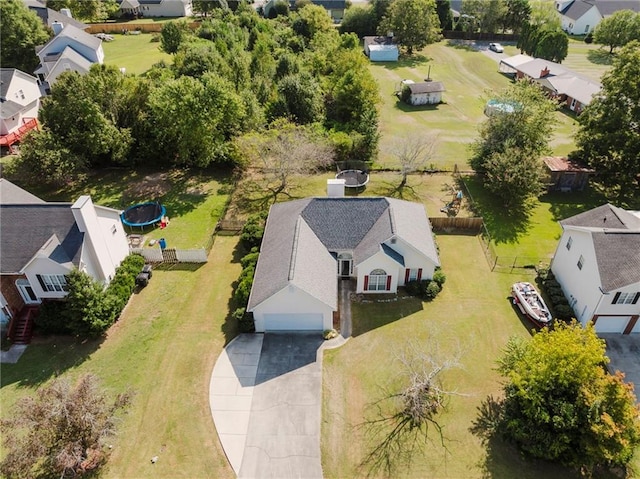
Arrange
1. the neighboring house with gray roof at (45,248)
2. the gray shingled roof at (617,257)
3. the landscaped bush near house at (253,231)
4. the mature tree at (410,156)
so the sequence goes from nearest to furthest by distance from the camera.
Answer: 1. the gray shingled roof at (617,257)
2. the neighboring house with gray roof at (45,248)
3. the landscaped bush near house at (253,231)
4. the mature tree at (410,156)

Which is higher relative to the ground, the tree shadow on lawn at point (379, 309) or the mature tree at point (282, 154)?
the mature tree at point (282, 154)

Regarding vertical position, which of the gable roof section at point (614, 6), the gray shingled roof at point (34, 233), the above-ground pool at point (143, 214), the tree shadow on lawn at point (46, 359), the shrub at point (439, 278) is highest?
the gable roof section at point (614, 6)

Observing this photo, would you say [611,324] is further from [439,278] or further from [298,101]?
[298,101]

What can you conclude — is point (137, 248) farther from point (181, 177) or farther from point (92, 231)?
point (181, 177)

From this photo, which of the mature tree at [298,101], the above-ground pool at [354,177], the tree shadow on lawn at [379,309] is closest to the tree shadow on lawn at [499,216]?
the above-ground pool at [354,177]

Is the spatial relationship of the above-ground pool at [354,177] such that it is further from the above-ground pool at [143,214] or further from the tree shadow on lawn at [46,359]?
the tree shadow on lawn at [46,359]

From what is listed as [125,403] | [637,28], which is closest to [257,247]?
[125,403]
